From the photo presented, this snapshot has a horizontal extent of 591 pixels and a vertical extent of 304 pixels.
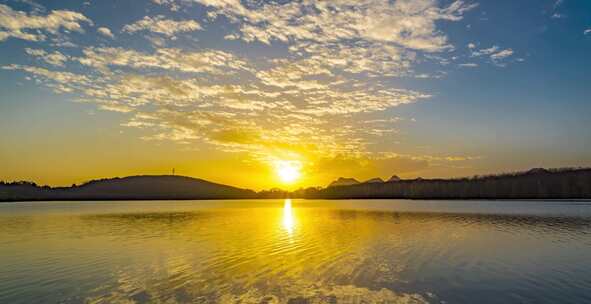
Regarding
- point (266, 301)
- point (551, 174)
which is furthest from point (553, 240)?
point (551, 174)

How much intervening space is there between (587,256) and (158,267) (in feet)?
102

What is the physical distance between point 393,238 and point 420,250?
805 cm

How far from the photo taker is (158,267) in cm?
2477

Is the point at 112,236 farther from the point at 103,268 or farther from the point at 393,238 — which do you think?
the point at 393,238

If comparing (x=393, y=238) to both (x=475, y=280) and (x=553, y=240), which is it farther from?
(x=475, y=280)

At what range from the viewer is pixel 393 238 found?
127ft

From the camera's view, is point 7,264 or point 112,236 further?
point 112,236

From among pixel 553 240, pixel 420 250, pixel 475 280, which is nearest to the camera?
pixel 475 280

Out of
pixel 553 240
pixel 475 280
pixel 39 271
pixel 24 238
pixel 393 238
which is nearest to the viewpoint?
pixel 475 280

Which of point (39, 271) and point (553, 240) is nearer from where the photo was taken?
point (39, 271)

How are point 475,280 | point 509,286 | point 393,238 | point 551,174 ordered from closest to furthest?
point 509,286 < point 475,280 < point 393,238 < point 551,174

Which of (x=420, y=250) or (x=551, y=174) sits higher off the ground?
(x=551, y=174)

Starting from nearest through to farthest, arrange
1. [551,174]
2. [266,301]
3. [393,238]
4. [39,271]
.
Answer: [266,301] < [39,271] < [393,238] < [551,174]

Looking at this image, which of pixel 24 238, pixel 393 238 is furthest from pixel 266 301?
pixel 24 238
